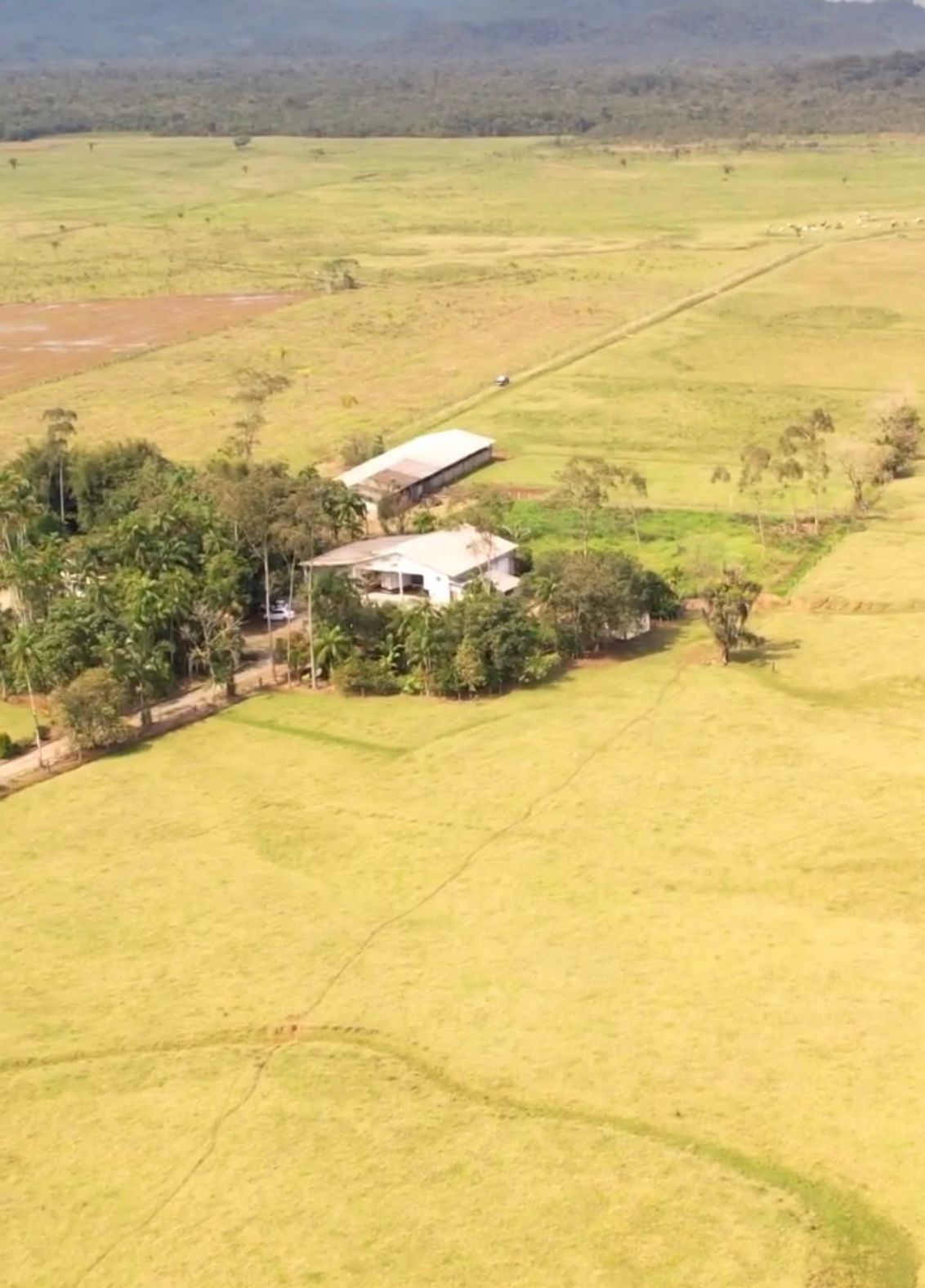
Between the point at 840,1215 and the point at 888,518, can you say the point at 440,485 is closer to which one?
the point at 888,518

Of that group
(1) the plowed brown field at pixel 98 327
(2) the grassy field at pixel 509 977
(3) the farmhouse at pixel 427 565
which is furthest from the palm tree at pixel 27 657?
(1) the plowed brown field at pixel 98 327

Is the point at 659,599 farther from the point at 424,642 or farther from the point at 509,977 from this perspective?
the point at 509,977

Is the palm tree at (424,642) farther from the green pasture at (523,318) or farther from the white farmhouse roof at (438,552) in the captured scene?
the green pasture at (523,318)

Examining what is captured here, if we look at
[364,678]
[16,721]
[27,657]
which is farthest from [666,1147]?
[16,721]

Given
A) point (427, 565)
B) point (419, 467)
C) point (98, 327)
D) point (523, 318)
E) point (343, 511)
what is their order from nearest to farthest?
point (427, 565)
point (343, 511)
point (419, 467)
point (523, 318)
point (98, 327)

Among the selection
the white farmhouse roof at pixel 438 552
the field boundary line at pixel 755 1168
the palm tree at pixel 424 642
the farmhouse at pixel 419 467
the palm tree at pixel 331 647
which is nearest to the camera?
the field boundary line at pixel 755 1168

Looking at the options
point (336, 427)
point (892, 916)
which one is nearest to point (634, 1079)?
point (892, 916)

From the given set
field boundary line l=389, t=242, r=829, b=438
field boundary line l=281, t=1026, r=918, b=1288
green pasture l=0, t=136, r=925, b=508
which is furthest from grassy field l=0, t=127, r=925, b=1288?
green pasture l=0, t=136, r=925, b=508
